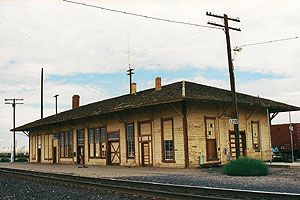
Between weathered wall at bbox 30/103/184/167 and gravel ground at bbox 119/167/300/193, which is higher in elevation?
weathered wall at bbox 30/103/184/167

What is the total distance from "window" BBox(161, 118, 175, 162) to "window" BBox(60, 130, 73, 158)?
1361cm

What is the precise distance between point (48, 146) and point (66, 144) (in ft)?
15.3

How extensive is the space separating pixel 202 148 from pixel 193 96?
Answer: 12.3 ft

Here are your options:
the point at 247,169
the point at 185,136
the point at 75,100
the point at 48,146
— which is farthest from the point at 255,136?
the point at 75,100

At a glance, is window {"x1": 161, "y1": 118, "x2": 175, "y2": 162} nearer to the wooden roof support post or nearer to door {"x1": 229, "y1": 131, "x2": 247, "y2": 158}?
the wooden roof support post

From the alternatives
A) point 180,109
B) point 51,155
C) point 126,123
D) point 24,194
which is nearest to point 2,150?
point 51,155

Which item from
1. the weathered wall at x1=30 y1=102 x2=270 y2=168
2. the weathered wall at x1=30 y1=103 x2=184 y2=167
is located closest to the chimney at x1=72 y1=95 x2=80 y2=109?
the weathered wall at x1=30 y1=103 x2=184 y2=167

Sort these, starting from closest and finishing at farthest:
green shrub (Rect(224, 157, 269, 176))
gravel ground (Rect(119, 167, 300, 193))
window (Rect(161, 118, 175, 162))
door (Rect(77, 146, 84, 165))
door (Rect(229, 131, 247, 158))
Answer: gravel ground (Rect(119, 167, 300, 193)) < green shrub (Rect(224, 157, 269, 176)) < window (Rect(161, 118, 175, 162)) < door (Rect(229, 131, 247, 158)) < door (Rect(77, 146, 84, 165))

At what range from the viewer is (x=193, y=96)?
2258 cm

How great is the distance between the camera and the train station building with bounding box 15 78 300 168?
77.6ft

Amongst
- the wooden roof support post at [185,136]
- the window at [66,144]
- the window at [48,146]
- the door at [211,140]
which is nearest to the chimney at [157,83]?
the door at [211,140]

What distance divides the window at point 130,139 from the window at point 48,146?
14.7 meters

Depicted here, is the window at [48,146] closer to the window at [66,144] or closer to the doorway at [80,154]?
the window at [66,144]

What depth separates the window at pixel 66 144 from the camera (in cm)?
3559
